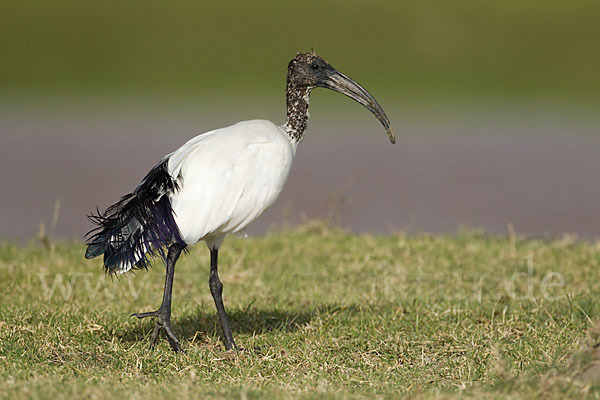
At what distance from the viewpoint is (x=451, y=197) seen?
445 inches

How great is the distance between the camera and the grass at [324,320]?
4242 mm

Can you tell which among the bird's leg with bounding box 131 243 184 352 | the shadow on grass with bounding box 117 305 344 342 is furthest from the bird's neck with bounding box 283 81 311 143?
the shadow on grass with bounding box 117 305 344 342

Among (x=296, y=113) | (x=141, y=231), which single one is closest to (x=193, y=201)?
(x=141, y=231)

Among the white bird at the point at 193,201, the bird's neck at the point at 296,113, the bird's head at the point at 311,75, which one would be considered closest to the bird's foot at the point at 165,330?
the white bird at the point at 193,201

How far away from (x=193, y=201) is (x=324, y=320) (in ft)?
4.16

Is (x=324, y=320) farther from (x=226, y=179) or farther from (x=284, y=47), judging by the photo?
(x=284, y=47)

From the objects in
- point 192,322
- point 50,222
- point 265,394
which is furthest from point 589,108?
point 265,394

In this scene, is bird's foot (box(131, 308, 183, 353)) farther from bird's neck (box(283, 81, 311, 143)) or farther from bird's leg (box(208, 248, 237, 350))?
bird's neck (box(283, 81, 311, 143))

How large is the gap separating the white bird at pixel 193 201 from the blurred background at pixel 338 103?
329cm

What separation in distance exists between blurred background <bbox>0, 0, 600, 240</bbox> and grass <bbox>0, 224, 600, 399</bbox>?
121cm

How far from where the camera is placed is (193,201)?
4859 millimetres

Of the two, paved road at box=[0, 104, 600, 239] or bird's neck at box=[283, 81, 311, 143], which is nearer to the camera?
bird's neck at box=[283, 81, 311, 143]

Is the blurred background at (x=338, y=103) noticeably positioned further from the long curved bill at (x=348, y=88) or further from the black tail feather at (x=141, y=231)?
the black tail feather at (x=141, y=231)

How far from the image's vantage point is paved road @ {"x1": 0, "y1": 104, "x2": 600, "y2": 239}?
33.4 ft
